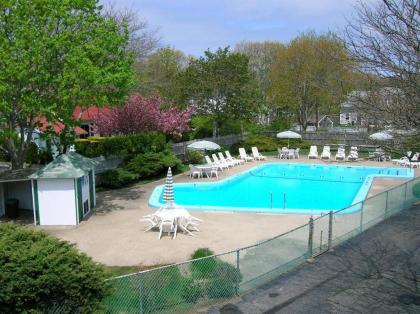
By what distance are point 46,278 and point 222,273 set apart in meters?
3.71

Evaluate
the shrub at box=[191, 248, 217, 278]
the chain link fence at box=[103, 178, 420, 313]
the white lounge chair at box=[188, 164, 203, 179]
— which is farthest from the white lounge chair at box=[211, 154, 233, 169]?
the shrub at box=[191, 248, 217, 278]

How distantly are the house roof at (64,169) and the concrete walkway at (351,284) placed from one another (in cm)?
843

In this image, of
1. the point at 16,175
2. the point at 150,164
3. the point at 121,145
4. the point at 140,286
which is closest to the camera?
the point at 140,286

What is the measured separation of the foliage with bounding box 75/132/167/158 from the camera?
77.3 ft

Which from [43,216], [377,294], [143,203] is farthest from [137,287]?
[143,203]

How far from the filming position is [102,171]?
23578 mm

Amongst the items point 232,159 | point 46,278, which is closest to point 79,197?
point 46,278

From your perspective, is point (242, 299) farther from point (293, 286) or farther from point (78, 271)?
point (78, 271)

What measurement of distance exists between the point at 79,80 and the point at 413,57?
11280 millimetres

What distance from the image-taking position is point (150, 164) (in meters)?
24.8

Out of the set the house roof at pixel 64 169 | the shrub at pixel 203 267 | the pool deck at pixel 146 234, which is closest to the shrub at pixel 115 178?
the pool deck at pixel 146 234

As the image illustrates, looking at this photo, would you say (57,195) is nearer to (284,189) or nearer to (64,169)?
(64,169)

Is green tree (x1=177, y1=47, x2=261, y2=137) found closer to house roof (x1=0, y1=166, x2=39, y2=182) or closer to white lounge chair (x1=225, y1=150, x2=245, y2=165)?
white lounge chair (x1=225, y1=150, x2=245, y2=165)

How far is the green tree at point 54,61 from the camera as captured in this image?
15109mm
